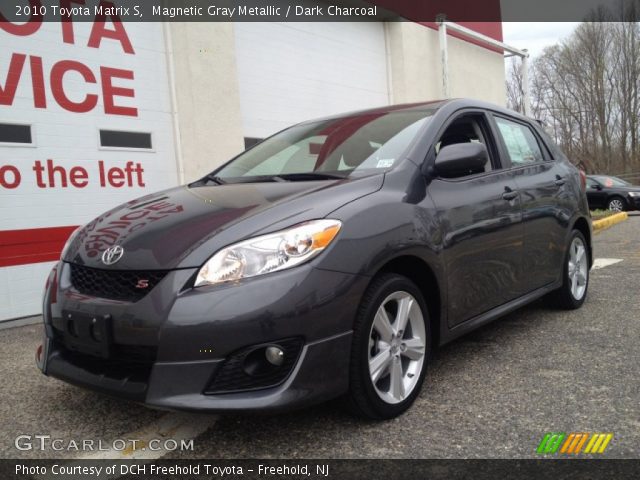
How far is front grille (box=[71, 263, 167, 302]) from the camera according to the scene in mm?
2236

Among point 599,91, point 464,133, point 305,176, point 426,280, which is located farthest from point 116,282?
point 599,91

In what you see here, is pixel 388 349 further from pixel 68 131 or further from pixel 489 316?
pixel 68 131

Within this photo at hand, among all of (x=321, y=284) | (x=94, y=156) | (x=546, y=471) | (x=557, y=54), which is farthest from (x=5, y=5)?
(x=557, y=54)

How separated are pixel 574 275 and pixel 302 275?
10.4 feet

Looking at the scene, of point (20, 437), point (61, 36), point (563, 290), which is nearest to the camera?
point (20, 437)

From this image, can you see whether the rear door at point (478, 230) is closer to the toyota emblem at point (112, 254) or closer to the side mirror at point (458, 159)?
the side mirror at point (458, 159)

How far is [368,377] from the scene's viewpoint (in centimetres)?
239

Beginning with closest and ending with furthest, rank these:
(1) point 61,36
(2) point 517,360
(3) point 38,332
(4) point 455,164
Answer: (4) point 455,164, (2) point 517,360, (3) point 38,332, (1) point 61,36

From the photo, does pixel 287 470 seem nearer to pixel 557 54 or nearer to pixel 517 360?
pixel 517 360

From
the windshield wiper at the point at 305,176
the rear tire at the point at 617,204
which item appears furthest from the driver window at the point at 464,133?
the rear tire at the point at 617,204

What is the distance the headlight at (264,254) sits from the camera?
7.16 ft

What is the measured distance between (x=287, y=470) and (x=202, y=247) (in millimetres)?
924

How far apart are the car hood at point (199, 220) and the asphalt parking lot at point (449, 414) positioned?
0.80 meters

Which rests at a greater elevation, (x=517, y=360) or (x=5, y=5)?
(x=5, y=5)
